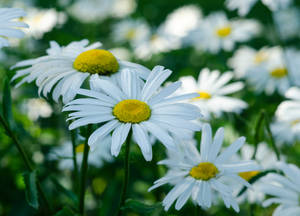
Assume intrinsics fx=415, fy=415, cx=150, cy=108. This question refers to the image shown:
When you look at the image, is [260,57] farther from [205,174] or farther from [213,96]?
[205,174]

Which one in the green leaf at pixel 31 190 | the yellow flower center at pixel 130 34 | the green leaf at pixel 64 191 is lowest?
the green leaf at pixel 64 191

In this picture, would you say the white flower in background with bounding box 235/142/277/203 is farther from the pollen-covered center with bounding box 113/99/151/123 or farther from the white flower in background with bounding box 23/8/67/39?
the white flower in background with bounding box 23/8/67/39

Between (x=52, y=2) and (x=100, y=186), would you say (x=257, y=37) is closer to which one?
(x=52, y=2)

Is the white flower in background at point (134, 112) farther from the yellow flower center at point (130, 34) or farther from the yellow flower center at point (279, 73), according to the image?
the yellow flower center at point (130, 34)

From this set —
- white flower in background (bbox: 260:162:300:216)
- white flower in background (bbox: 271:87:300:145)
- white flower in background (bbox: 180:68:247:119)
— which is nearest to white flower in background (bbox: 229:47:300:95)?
white flower in background (bbox: 271:87:300:145)

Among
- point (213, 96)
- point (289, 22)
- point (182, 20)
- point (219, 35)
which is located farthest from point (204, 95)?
point (289, 22)

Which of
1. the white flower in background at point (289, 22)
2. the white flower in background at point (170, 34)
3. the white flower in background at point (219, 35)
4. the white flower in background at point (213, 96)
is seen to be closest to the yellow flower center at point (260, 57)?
the white flower in background at point (219, 35)
